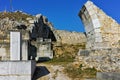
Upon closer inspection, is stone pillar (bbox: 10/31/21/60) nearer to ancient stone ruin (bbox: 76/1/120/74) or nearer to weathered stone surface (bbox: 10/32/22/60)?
weathered stone surface (bbox: 10/32/22/60)

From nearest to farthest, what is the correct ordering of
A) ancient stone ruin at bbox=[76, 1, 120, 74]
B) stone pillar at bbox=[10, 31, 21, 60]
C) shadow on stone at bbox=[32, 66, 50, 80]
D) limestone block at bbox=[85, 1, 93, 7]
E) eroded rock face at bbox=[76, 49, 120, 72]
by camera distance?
shadow on stone at bbox=[32, 66, 50, 80] → stone pillar at bbox=[10, 31, 21, 60] → eroded rock face at bbox=[76, 49, 120, 72] → ancient stone ruin at bbox=[76, 1, 120, 74] → limestone block at bbox=[85, 1, 93, 7]

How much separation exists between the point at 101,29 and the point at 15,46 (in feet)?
14.3

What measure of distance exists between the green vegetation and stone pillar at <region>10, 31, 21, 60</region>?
6.96 feet

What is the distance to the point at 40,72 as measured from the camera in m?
12.3

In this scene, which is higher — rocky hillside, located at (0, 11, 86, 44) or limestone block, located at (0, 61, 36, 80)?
rocky hillside, located at (0, 11, 86, 44)

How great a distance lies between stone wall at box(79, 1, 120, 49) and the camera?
1396 cm

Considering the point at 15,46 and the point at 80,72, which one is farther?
the point at 80,72

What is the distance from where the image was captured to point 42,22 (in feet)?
112

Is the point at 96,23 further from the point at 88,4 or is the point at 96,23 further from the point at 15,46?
the point at 15,46

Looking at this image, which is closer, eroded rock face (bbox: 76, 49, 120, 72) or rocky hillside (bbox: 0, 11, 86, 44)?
eroded rock face (bbox: 76, 49, 120, 72)

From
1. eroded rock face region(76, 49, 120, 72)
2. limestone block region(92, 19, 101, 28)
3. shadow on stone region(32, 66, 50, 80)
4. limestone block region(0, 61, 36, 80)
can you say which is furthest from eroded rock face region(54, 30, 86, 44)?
limestone block region(0, 61, 36, 80)

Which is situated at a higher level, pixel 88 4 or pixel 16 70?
pixel 88 4

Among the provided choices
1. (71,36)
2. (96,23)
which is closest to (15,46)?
(96,23)

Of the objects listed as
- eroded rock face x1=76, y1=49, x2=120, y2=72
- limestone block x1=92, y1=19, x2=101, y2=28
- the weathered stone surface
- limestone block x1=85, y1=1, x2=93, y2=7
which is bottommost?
eroded rock face x1=76, y1=49, x2=120, y2=72
